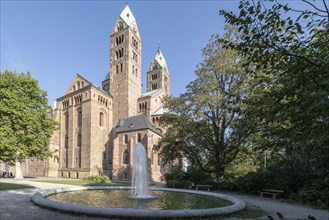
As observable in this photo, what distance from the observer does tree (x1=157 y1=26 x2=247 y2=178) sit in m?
21.5

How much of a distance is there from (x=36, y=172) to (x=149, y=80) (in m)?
40.9

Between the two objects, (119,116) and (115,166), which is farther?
(119,116)

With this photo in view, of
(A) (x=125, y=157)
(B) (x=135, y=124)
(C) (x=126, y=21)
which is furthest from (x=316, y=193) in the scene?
(C) (x=126, y=21)


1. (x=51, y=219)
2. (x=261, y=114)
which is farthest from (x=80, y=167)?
(x=261, y=114)

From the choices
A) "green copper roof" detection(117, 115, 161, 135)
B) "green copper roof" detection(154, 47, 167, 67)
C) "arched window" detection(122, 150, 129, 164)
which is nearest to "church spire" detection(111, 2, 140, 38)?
"green copper roof" detection(154, 47, 167, 67)

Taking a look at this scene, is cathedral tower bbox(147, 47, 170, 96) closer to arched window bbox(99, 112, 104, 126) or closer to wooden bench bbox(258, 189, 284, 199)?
arched window bbox(99, 112, 104, 126)

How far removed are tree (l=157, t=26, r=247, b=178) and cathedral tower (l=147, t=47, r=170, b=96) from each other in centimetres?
5195

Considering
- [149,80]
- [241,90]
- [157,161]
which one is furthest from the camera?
[149,80]

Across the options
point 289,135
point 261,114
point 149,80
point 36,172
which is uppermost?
point 149,80

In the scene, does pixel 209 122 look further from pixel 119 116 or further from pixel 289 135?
pixel 119 116

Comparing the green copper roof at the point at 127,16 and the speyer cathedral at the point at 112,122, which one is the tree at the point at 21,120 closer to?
the speyer cathedral at the point at 112,122

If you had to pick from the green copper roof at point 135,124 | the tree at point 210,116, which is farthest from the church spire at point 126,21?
A: the tree at point 210,116

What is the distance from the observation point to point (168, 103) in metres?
24.0

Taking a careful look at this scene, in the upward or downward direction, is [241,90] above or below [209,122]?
above
